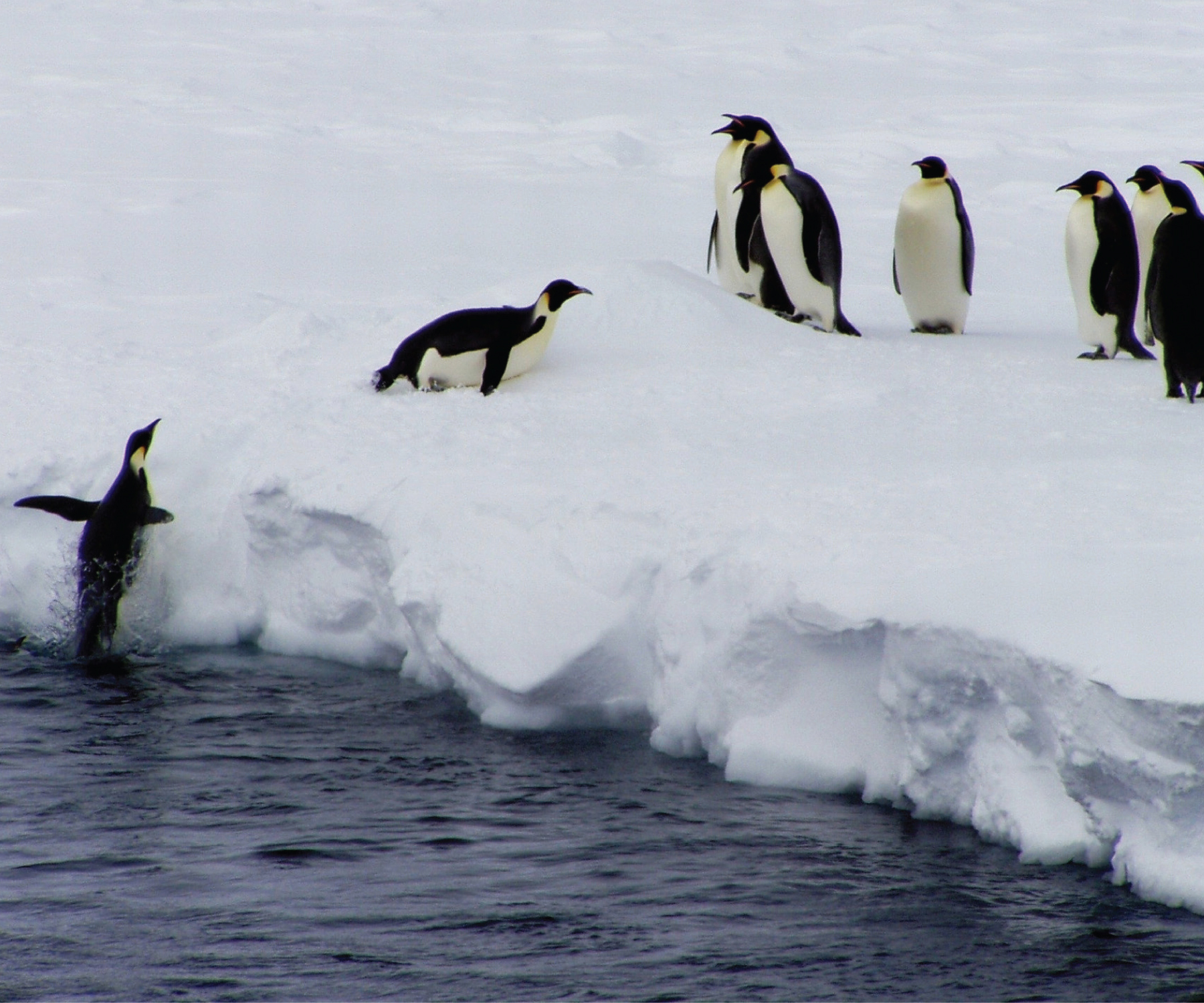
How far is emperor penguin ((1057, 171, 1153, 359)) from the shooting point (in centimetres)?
642

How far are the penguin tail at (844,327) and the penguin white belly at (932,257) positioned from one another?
0.44 metres

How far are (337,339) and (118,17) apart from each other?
12904mm

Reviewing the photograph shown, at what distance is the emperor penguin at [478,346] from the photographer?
5660 mm

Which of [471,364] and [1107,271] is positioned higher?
[1107,271]

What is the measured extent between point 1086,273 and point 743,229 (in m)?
1.54

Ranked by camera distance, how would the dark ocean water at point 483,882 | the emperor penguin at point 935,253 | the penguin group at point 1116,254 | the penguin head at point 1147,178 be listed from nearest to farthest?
the dark ocean water at point 483,882 → the penguin group at point 1116,254 → the penguin head at point 1147,178 → the emperor penguin at point 935,253

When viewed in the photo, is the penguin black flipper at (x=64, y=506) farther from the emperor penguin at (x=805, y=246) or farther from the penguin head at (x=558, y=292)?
the emperor penguin at (x=805, y=246)

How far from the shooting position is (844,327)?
6723 millimetres

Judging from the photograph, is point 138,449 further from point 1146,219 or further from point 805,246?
point 1146,219

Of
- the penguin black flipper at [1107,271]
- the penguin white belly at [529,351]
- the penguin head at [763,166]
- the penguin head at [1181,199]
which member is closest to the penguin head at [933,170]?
the penguin head at [763,166]

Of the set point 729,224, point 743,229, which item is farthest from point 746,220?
point 729,224

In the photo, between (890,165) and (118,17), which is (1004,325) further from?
(118,17)

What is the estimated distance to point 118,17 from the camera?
17531 mm

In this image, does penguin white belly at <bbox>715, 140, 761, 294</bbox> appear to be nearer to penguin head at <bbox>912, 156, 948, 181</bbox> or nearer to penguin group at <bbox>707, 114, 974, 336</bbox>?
penguin group at <bbox>707, 114, 974, 336</bbox>
